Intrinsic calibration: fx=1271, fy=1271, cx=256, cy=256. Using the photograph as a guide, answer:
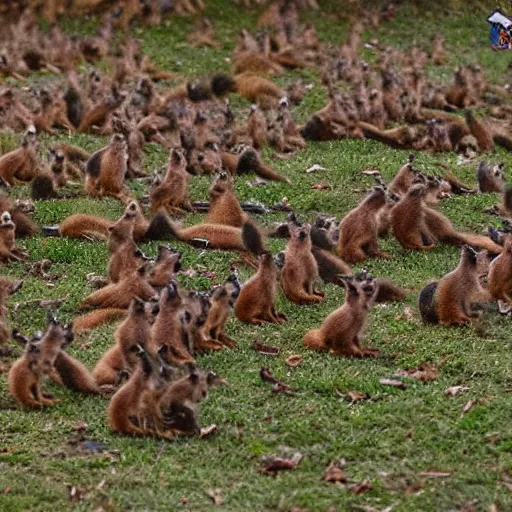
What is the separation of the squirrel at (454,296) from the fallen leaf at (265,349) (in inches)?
48.7

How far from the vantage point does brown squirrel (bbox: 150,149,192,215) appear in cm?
1229

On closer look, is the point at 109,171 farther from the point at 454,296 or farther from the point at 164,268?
the point at 454,296

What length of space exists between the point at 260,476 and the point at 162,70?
1353cm

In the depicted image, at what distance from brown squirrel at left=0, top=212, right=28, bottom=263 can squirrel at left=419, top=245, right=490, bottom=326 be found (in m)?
3.63

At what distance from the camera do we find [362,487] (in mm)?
6898

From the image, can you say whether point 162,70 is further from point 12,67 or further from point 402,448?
point 402,448

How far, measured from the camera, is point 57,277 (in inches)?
420

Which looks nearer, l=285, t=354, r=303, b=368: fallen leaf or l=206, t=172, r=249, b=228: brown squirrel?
l=285, t=354, r=303, b=368: fallen leaf

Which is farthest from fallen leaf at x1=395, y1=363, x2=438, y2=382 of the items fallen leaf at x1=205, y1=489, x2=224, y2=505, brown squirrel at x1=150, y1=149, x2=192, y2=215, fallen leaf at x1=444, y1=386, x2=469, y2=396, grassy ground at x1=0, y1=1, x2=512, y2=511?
brown squirrel at x1=150, y1=149, x2=192, y2=215

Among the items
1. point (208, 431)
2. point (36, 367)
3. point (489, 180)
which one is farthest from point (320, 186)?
point (208, 431)

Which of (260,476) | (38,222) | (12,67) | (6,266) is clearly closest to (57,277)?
(6,266)

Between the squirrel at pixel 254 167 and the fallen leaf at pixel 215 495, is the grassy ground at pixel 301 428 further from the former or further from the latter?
the squirrel at pixel 254 167

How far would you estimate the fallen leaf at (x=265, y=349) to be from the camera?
29.2 ft

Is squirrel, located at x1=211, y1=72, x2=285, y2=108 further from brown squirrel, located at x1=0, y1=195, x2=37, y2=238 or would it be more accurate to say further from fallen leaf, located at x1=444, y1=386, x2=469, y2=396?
fallen leaf, located at x1=444, y1=386, x2=469, y2=396
